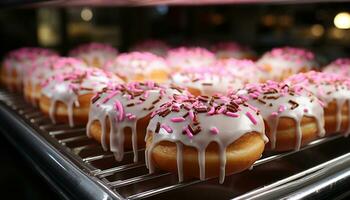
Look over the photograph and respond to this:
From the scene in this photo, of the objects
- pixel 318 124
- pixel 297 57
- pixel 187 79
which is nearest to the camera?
pixel 318 124

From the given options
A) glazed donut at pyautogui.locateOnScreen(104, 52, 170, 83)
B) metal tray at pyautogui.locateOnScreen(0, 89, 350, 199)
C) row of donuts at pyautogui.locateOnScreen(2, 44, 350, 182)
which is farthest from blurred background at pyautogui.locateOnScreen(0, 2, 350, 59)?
metal tray at pyautogui.locateOnScreen(0, 89, 350, 199)

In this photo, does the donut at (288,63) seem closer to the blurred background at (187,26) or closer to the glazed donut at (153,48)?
the blurred background at (187,26)

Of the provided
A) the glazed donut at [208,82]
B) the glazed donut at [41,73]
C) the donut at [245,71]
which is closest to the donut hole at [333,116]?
the glazed donut at [208,82]

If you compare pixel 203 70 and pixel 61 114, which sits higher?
pixel 203 70

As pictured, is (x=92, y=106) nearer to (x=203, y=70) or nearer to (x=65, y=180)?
(x=65, y=180)

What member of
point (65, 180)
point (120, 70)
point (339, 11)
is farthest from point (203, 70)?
point (65, 180)

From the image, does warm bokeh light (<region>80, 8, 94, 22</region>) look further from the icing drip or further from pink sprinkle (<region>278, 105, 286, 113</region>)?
pink sprinkle (<region>278, 105, 286, 113</region>)
